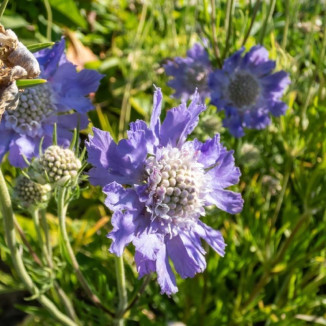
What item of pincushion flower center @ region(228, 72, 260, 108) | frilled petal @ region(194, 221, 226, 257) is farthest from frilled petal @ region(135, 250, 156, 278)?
pincushion flower center @ region(228, 72, 260, 108)

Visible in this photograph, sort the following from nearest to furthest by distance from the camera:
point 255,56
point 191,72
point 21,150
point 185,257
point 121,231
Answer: point 121,231, point 185,257, point 21,150, point 255,56, point 191,72

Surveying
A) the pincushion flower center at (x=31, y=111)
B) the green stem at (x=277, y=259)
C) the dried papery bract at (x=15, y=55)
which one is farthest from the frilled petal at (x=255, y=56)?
the dried papery bract at (x=15, y=55)

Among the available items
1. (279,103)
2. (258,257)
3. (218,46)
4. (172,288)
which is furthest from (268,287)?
(172,288)

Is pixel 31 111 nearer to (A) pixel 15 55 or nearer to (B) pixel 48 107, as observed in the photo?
(B) pixel 48 107

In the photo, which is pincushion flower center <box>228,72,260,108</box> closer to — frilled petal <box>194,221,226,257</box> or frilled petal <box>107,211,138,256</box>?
frilled petal <box>194,221,226,257</box>

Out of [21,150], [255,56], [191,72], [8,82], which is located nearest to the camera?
[8,82]

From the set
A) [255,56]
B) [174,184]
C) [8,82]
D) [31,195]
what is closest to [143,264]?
[174,184]
